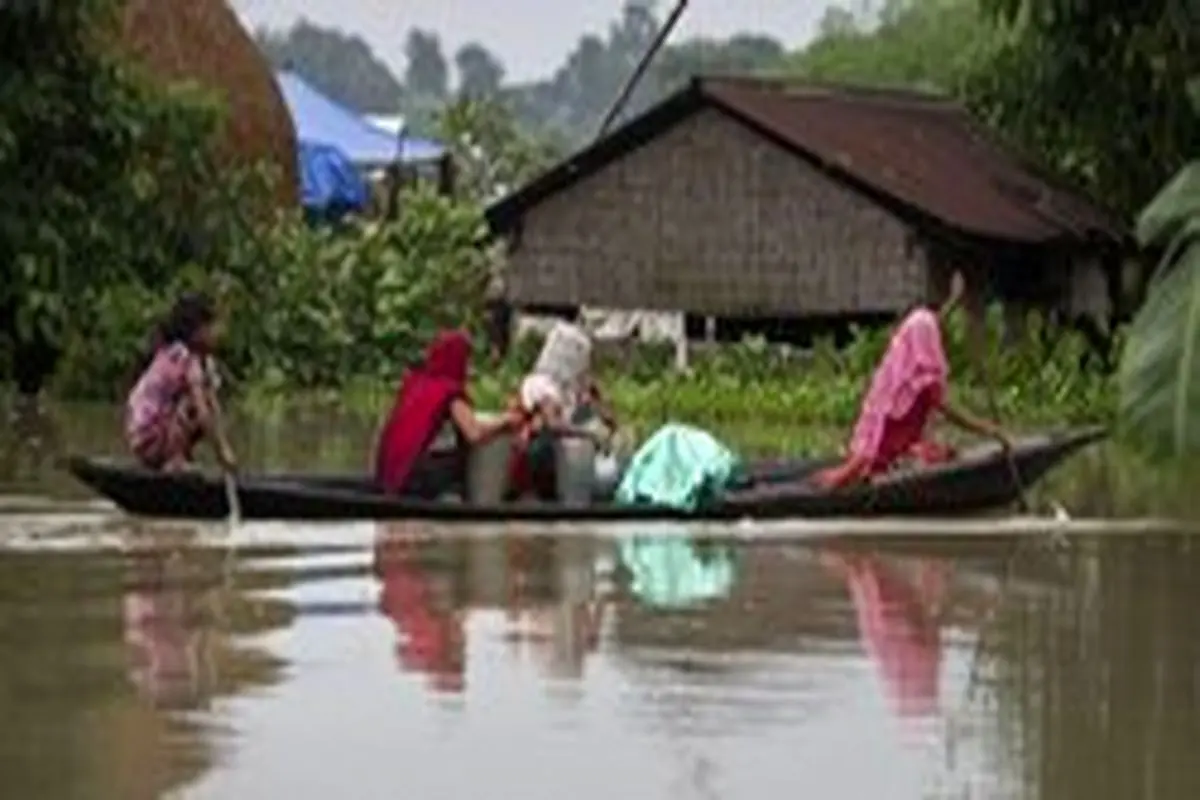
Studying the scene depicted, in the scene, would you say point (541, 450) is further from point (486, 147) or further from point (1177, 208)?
point (486, 147)

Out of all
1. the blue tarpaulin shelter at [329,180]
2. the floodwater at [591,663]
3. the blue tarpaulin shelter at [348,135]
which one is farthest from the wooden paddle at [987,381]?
the blue tarpaulin shelter at [348,135]

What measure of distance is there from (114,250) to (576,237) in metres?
10.6

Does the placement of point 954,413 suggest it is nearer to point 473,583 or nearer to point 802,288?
point 473,583

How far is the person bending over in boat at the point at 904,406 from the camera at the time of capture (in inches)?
676

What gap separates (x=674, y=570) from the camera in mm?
14484

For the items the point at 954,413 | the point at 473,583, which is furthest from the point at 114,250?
the point at 473,583

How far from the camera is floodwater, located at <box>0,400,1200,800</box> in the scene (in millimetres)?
8953

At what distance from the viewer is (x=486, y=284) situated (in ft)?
111

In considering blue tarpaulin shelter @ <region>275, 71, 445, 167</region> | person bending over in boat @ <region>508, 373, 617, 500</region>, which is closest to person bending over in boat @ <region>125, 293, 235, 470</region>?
person bending over in boat @ <region>508, 373, 617, 500</region>

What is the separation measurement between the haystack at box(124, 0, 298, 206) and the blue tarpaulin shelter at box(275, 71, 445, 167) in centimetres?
497

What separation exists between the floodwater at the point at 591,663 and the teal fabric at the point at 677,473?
391mm

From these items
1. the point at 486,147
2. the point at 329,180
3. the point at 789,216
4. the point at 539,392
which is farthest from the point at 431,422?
the point at 486,147

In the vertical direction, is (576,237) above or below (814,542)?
above

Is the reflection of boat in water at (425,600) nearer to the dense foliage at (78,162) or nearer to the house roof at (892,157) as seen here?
the dense foliage at (78,162)
